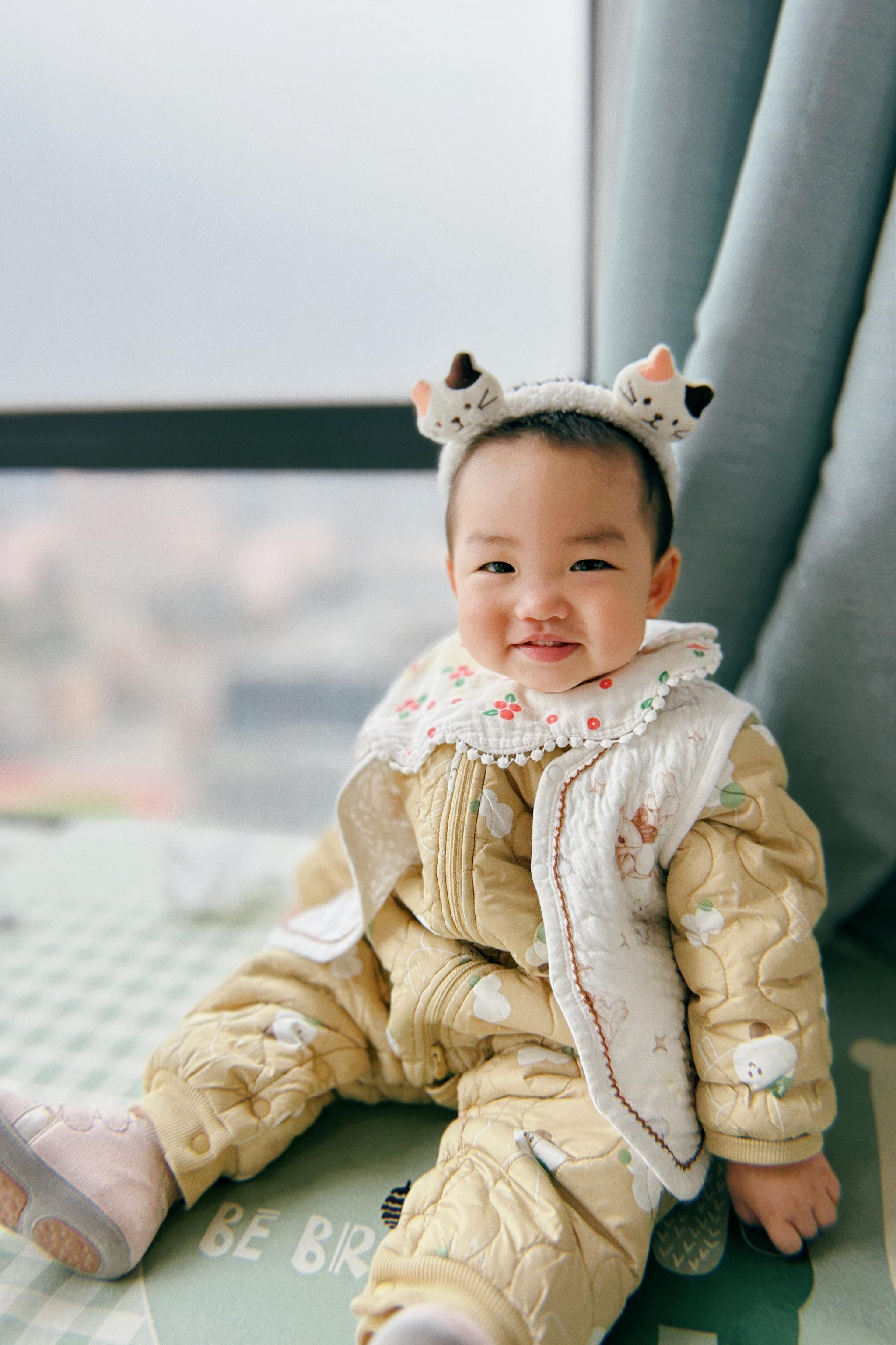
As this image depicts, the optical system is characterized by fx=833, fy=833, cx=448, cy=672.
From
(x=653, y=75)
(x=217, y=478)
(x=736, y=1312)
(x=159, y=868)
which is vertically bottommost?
(x=159, y=868)

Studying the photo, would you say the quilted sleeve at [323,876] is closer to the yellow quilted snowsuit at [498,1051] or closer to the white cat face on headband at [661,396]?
the yellow quilted snowsuit at [498,1051]

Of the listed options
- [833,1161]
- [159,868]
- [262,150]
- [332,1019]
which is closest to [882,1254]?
[833,1161]

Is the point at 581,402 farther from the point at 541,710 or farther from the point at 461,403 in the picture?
the point at 541,710

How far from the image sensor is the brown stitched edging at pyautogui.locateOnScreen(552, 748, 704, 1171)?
0.72m

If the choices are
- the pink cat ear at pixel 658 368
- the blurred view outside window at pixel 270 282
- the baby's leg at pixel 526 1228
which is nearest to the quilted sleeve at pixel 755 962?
the baby's leg at pixel 526 1228

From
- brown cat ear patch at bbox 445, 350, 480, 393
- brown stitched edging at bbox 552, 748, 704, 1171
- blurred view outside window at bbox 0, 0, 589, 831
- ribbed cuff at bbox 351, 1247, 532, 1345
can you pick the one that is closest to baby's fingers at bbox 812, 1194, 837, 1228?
brown stitched edging at bbox 552, 748, 704, 1171

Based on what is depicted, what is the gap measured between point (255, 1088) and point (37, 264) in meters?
1.28

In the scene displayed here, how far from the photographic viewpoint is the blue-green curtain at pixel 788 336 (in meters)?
0.81

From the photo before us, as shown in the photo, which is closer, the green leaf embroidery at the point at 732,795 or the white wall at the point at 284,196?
the green leaf embroidery at the point at 732,795

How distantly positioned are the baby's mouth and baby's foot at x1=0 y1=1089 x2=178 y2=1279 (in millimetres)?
591

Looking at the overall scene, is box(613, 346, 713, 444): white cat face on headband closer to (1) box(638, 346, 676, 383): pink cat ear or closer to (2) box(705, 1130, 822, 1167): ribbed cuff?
(1) box(638, 346, 676, 383): pink cat ear

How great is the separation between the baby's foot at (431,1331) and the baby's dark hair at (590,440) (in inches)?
25.2

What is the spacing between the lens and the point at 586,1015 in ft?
2.41

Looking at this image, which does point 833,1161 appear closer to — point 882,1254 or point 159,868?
point 882,1254
